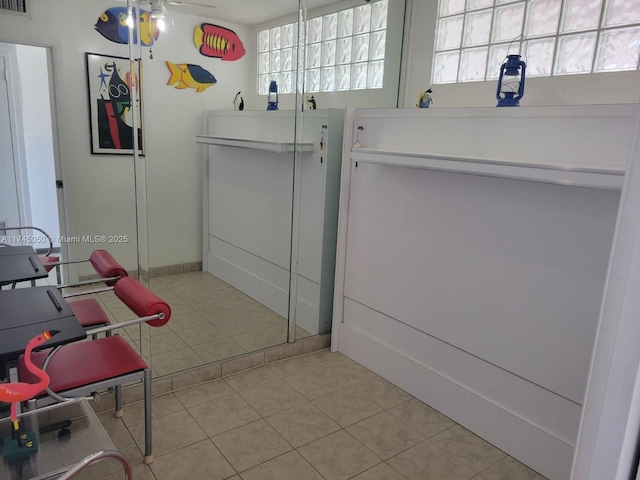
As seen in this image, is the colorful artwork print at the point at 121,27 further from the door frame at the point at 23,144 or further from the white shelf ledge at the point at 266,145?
the white shelf ledge at the point at 266,145

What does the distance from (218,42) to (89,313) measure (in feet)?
5.37

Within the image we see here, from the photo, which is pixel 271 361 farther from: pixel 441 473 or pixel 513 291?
pixel 513 291

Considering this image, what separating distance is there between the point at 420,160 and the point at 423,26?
1237mm

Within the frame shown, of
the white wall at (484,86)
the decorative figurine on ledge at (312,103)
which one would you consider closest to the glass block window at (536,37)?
the white wall at (484,86)

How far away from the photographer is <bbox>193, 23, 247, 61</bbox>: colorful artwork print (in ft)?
8.45

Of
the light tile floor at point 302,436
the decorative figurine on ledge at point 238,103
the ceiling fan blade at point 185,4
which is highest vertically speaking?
the ceiling fan blade at point 185,4

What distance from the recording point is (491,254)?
2197 millimetres

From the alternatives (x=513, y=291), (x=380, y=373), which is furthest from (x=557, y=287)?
(x=380, y=373)

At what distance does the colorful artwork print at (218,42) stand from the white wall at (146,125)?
3 cm

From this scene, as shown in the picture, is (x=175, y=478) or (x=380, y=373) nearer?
(x=175, y=478)

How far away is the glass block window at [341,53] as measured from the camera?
2.93 metres

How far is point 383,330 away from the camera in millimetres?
2848

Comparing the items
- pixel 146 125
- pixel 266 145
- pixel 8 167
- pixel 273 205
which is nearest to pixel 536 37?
pixel 266 145

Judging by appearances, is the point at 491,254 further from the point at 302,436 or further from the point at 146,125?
the point at 146,125
